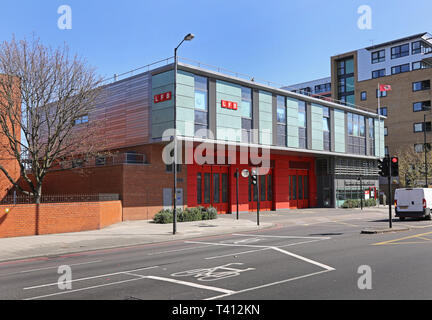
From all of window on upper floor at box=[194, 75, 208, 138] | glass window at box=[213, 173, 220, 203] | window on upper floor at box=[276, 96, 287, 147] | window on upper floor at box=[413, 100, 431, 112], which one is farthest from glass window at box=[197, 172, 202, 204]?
window on upper floor at box=[413, 100, 431, 112]

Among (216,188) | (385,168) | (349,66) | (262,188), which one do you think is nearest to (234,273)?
(385,168)

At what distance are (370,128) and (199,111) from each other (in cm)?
2811

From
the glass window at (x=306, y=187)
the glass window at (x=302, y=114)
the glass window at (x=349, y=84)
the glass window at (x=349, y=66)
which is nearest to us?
the glass window at (x=302, y=114)

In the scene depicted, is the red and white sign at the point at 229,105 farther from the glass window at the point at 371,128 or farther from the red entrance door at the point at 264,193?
the glass window at the point at 371,128

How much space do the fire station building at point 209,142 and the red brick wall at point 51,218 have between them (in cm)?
416

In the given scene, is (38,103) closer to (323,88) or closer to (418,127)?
(418,127)

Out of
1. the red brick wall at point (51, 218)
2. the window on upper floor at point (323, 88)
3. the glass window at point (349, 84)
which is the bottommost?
the red brick wall at point (51, 218)

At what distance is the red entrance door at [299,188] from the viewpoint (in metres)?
41.3

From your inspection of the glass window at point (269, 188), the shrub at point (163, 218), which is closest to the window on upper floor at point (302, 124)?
the glass window at point (269, 188)

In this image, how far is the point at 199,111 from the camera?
28594 millimetres

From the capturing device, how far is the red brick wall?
18891 millimetres

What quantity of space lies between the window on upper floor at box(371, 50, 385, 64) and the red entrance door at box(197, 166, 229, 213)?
161 ft
